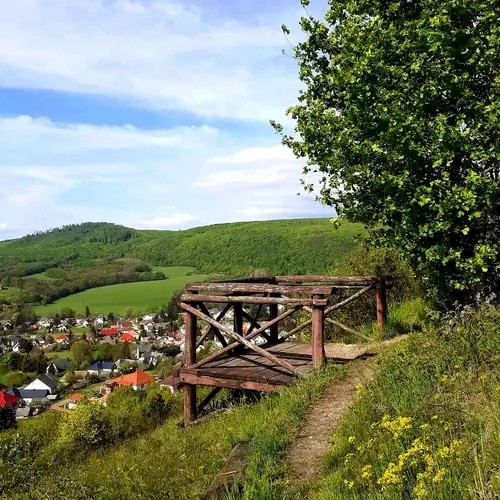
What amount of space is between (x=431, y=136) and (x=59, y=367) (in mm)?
114779

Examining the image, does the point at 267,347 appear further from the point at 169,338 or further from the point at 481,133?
the point at 169,338

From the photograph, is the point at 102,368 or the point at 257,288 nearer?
the point at 257,288

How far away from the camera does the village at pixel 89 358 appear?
81481 millimetres

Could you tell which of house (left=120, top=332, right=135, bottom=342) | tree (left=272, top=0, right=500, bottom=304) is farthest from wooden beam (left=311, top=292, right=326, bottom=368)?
house (left=120, top=332, right=135, bottom=342)

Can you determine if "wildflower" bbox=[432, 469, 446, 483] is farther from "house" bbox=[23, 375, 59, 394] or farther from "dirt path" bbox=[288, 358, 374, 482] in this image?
"house" bbox=[23, 375, 59, 394]

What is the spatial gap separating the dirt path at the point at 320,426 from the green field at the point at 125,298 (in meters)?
155

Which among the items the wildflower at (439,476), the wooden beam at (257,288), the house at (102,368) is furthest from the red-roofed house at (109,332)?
the wildflower at (439,476)

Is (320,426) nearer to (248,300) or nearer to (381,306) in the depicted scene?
(248,300)

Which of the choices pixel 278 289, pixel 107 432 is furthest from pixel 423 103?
pixel 107 432

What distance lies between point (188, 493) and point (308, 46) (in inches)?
410

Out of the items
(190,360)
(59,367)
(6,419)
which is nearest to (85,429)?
(6,419)

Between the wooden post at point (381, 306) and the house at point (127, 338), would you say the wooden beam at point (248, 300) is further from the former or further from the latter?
the house at point (127, 338)

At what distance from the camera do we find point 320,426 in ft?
Result: 20.9

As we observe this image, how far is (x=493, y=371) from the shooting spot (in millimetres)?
5434
